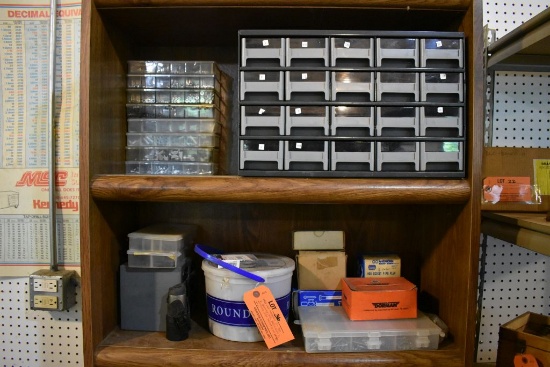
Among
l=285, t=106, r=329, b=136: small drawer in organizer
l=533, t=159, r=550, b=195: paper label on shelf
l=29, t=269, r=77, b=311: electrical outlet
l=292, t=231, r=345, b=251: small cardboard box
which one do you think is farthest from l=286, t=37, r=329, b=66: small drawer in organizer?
l=29, t=269, r=77, b=311: electrical outlet

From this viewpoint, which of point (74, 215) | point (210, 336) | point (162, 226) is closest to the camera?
point (210, 336)

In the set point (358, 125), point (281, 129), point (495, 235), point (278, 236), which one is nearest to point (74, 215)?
point (278, 236)

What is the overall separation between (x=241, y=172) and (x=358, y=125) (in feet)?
0.93

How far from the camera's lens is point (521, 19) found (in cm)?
114

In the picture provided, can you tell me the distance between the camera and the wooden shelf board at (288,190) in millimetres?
806

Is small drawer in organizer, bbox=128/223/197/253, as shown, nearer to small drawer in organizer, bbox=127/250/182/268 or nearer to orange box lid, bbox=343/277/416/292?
small drawer in organizer, bbox=127/250/182/268

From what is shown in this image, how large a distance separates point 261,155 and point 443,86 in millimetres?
436

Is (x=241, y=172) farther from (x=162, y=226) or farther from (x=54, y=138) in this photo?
(x=54, y=138)

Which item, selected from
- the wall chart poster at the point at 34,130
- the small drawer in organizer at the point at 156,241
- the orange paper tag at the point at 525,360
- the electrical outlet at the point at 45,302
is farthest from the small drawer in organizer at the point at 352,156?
the electrical outlet at the point at 45,302

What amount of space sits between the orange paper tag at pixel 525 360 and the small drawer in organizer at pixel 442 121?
0.52m

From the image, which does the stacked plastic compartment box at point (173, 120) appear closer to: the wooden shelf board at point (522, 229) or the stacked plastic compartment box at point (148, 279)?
the stacked plastic compartment box at point (148, 279)

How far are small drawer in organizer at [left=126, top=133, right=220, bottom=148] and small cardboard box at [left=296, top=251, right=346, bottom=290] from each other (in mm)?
394

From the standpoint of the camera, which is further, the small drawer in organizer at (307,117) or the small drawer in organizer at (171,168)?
the small drawer in organizer at (171,168)

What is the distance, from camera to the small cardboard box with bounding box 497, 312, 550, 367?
83cm
